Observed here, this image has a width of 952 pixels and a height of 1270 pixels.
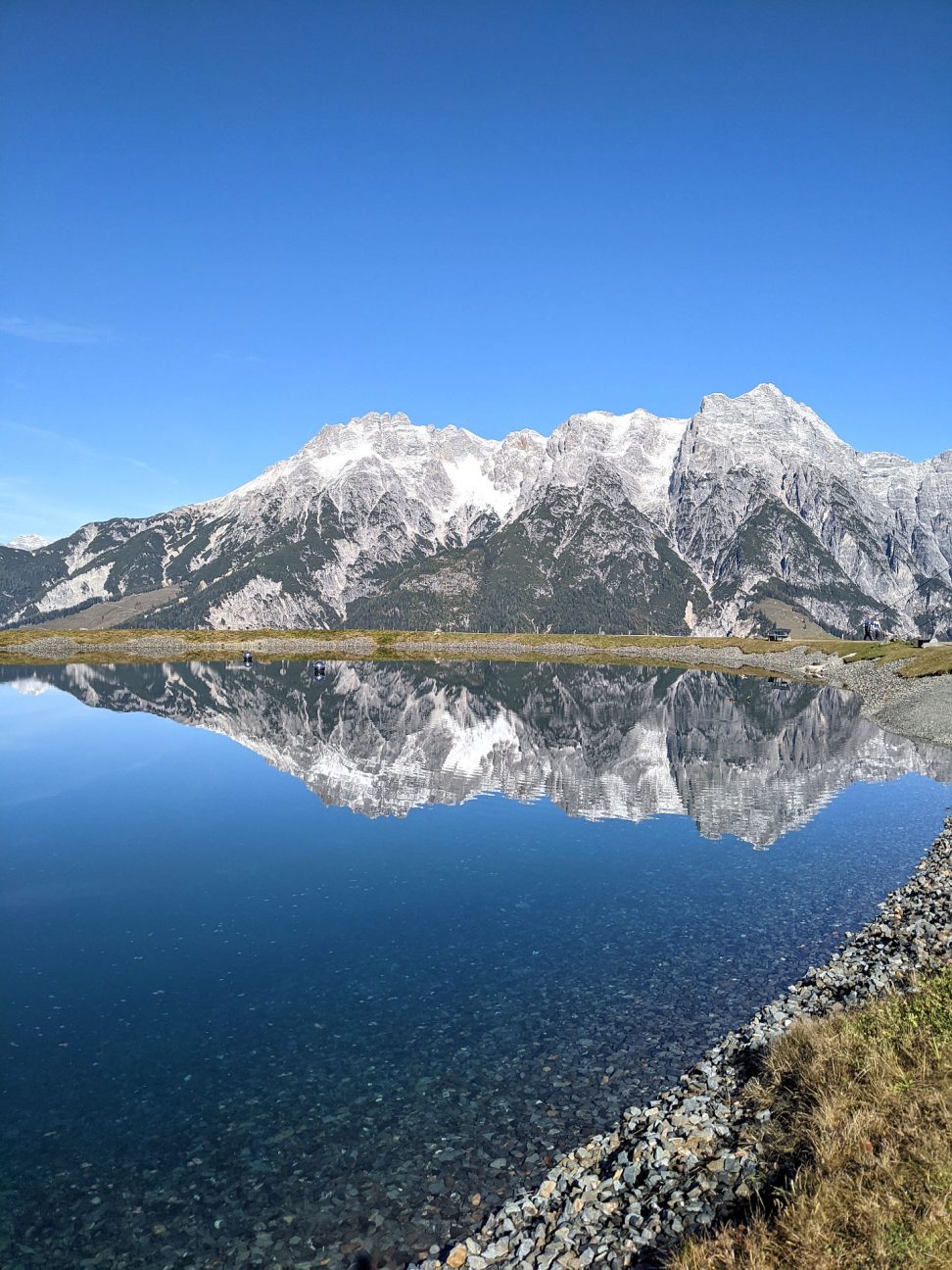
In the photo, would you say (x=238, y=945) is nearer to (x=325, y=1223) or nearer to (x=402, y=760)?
(x=325, y=1223)

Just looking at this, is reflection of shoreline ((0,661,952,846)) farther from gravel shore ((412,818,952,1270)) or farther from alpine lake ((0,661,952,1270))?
gravel shore ((412,818,952,1270))

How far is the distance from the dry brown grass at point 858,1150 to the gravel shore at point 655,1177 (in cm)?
89

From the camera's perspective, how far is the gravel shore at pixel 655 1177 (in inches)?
570

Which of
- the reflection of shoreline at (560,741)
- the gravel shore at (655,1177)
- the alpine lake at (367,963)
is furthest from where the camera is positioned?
the reflection of shoreline at (560,741)

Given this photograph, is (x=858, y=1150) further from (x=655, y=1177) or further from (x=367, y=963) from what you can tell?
(x=367, y=963)

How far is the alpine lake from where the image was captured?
57.2ft

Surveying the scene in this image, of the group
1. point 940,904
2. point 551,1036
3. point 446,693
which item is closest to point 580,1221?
point 551,1036

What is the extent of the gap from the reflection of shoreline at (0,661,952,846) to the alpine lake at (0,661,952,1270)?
74 cm

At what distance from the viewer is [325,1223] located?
1634cm

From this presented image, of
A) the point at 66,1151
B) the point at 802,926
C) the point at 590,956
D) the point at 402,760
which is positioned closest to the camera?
the point at 66,1151

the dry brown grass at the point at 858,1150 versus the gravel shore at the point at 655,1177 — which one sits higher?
the dry brown grass at the point at 858,1150

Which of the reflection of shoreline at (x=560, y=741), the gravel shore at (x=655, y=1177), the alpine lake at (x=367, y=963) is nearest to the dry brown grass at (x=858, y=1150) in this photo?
the gravel shore at (x=655, y=1177)

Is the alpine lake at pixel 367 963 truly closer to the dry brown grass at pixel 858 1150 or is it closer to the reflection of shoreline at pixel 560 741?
the reflection of shoreline at pixel 560 741

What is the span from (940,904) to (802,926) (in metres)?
5.26
